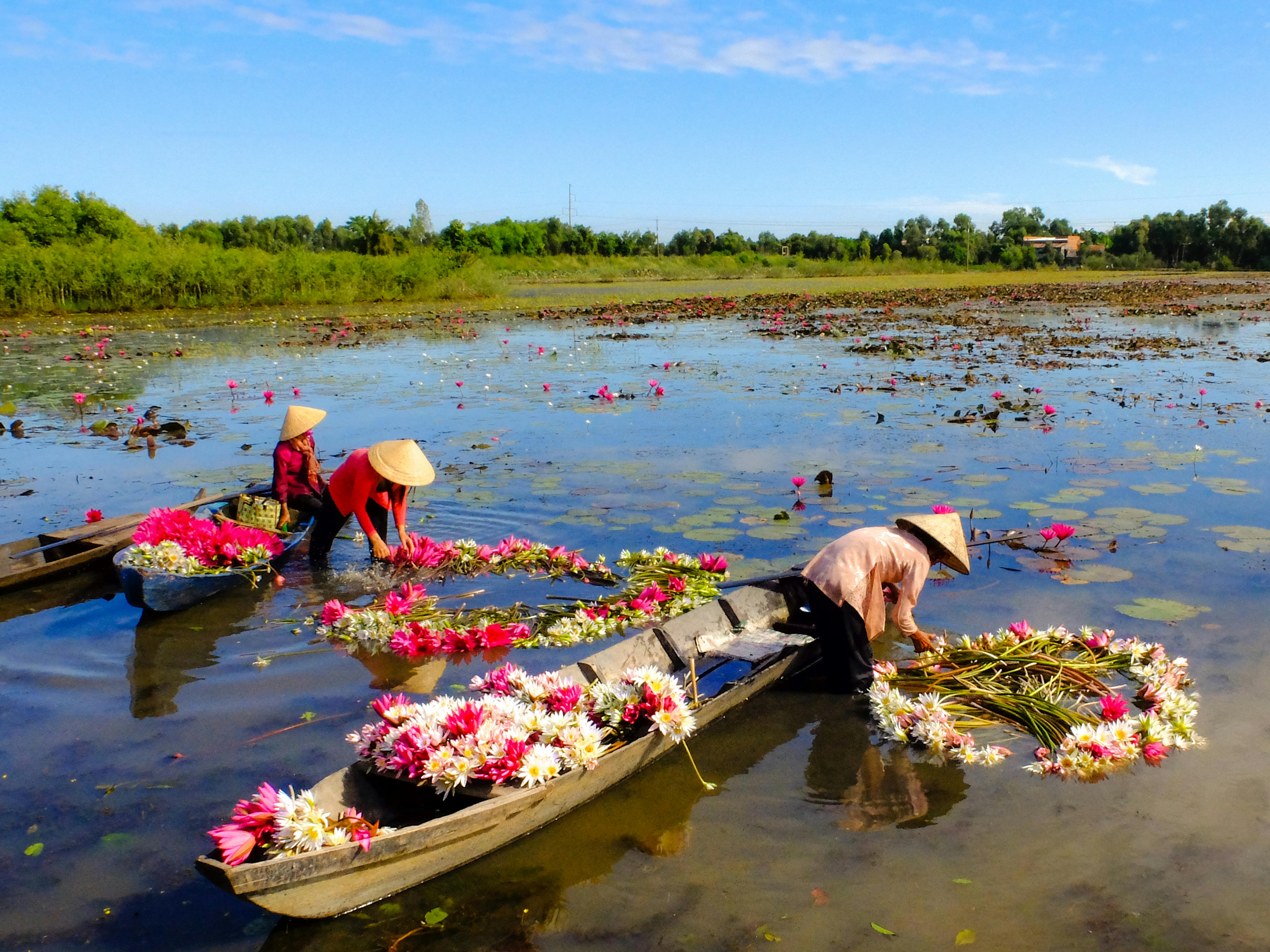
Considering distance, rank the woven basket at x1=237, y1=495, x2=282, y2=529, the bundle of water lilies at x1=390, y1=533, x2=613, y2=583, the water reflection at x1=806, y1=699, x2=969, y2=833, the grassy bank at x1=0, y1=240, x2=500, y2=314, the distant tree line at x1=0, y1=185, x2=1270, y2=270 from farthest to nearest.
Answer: the distant tree line at x1=0, y1=185, x2=1270, y2=270, the grassy bank at x1=0, y1=240, x2=500, y2=314, the woven basket at x1=237, y1=495, x2=282, y2=529, the bundle of water lilies at x1=390, y1=533, x2=613, y2=583, the water reflection at x1=806, y1=699, x2=969, y2=833

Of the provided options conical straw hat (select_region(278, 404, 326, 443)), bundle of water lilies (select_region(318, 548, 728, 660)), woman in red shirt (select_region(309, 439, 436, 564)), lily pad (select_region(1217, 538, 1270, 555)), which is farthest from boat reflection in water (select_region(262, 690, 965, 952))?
conical straw hat (select_region(278, 404, 326, 443))

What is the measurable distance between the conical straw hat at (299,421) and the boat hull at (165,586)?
1189 mm

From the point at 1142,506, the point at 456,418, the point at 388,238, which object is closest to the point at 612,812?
the point at 1142,506

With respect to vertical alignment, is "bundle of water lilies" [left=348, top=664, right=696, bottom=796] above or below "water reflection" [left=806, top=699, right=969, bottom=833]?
above

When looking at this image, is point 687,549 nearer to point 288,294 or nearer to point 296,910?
point 296,910

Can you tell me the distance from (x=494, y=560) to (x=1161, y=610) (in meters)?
4.48

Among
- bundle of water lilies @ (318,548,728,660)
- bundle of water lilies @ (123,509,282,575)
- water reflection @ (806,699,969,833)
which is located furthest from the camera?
bundle of water lilies @ (123,509,282,575)

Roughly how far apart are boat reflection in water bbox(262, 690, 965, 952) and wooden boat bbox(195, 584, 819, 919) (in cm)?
6

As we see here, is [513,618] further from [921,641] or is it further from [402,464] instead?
[921,641]

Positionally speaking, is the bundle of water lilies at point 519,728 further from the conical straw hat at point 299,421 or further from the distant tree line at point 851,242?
the distant tree line at point 851,242

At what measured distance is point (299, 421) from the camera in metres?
6.96

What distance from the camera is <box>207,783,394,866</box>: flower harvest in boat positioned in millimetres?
3020

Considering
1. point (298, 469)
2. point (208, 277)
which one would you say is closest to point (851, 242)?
point (208, 277)

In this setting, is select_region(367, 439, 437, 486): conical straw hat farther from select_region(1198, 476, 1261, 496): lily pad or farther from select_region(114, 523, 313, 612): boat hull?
select_region(1198, 476, 1261, 496): lily pad
